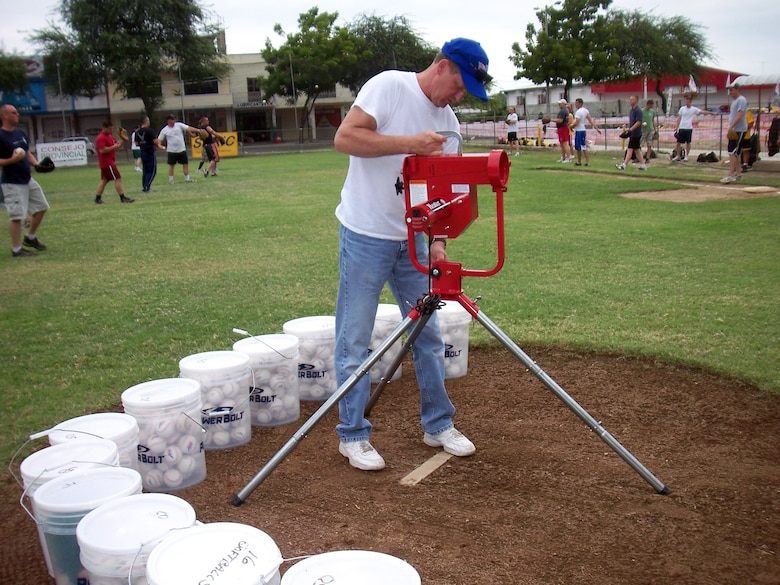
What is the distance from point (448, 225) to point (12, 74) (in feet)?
197

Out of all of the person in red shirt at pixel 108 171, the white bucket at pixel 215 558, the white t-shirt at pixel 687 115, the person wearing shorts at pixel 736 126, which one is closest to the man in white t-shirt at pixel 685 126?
the white t-shirt at pixel 687 115

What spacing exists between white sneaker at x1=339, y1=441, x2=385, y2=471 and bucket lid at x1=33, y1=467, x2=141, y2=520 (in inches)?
49.6

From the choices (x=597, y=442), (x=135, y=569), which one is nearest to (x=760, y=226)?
(x=597, y=442)

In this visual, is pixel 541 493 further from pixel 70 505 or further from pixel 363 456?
pixel 70 505

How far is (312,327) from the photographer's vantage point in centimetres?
477

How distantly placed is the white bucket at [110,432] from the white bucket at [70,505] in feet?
1.62

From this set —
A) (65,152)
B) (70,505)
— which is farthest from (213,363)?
(65,152)


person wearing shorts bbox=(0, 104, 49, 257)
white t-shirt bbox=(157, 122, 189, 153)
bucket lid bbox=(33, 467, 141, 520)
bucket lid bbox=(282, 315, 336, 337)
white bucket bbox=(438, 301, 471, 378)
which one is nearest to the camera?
bucket lid bbox=(33, 467, 141, 520)

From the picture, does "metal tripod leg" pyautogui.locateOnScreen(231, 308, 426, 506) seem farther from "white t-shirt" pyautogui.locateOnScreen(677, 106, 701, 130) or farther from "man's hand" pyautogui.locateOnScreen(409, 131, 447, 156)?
"white t-shirt" pyautogui.locateOnScreen(677, 106, 701, 130)

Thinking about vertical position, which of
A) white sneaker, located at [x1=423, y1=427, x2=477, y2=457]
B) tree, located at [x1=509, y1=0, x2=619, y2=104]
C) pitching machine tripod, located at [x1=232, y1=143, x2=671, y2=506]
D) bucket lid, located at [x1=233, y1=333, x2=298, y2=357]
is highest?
tree, located at [x1=509, y1=0, x2=619, y2=104]

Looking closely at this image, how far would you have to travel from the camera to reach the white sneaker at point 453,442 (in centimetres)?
393

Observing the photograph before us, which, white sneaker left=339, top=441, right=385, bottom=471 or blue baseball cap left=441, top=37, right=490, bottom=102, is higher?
blue baseball cap left=441, top=37, right=490, bottom=102

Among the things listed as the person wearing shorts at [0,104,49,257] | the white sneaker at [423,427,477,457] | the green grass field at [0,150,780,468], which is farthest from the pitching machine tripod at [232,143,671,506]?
the person wearing shorts at [0,104,49,257]

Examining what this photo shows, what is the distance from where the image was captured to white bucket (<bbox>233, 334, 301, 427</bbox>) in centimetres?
432
